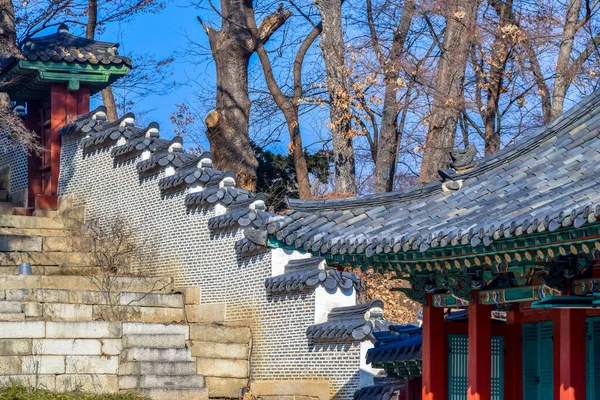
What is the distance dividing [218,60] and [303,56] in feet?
10.6

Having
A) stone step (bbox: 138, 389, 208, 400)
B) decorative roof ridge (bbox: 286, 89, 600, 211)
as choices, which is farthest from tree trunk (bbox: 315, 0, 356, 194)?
decorative roof ridge (bbox: 286, 89, 600, 211)

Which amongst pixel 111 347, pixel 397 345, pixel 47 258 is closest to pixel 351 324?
pixel 397 345

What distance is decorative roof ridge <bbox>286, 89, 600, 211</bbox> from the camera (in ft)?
39.2

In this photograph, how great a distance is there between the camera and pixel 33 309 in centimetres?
1798

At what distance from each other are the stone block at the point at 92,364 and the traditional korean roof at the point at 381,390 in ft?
12.0

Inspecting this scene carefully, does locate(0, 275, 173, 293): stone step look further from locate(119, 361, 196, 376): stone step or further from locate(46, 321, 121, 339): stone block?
locate(119, 361, 196, 376): stone step

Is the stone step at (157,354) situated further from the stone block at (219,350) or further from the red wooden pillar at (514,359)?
the red wooden pillar at (514,359)

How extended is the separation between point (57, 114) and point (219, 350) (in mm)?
8390

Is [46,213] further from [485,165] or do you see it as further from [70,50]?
[485,165]

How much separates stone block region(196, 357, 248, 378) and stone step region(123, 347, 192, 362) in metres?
0.35

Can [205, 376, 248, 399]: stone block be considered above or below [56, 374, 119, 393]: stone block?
below

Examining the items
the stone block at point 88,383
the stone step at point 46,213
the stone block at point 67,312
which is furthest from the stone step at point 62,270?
the stone block at point 88,383

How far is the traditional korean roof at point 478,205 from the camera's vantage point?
10.4 m

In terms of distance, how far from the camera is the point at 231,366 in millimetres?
18875
